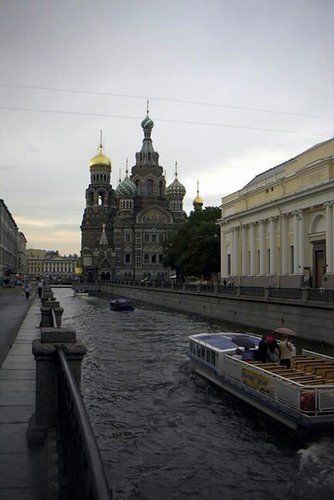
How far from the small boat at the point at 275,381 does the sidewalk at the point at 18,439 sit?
20.8 ft

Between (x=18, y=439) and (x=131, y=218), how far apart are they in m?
125

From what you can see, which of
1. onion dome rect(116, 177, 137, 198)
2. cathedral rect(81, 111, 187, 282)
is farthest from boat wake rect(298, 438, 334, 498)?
onion dome rect(116, 177, 137, 198)

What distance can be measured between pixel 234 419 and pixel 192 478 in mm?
4437

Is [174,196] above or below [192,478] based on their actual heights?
above

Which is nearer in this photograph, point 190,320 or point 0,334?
point 0,334

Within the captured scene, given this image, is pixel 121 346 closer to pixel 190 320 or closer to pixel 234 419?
pixel 234 419

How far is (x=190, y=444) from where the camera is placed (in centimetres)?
1270

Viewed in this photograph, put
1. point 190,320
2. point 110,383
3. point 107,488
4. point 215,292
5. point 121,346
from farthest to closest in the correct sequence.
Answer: point 215,292
point 190,320
point 121,346
point 110,383
point 107,488

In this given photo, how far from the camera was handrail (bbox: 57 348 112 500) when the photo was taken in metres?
3.36

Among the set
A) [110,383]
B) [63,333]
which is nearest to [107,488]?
[63,333]

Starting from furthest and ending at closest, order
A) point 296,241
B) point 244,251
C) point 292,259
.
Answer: point 244,251, point 292,259, point 296,241

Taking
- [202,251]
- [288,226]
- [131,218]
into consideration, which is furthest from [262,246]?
[131,218]

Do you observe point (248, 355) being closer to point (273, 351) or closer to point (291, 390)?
point (273, 351)

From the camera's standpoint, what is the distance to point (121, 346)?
28203mm
